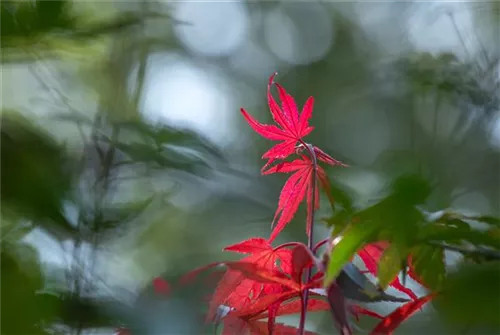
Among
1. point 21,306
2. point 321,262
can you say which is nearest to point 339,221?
point 321,262

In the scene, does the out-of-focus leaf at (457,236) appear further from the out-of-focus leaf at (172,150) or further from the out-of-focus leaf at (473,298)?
the out-of-focus leaf at (172,150)

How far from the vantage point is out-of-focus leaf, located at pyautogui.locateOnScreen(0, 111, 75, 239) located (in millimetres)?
330

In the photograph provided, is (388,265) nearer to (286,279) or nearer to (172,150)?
(286,279)

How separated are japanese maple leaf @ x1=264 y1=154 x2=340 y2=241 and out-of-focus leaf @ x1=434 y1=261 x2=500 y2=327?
13 cm

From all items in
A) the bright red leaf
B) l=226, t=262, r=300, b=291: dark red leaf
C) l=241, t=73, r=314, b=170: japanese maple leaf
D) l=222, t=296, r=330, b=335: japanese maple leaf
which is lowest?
l=222, t=296, r=330, b=335: japanese maple leaf

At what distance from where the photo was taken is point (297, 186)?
1.19 ft

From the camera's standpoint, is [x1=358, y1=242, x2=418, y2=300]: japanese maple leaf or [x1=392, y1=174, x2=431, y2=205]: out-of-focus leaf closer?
[x1=392, y1=174, x2=431, y2=205]: out-of-focus leaf

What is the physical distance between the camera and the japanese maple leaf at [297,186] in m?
0.35

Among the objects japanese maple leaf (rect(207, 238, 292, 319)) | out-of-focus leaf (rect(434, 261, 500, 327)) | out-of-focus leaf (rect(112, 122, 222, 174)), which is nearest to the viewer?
out-of-focus leaf (rect(434, 261, 500, 327))

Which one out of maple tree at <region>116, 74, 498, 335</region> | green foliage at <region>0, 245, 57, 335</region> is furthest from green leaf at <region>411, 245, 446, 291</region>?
green foliage at <region>0, 245, 57, 335</region>

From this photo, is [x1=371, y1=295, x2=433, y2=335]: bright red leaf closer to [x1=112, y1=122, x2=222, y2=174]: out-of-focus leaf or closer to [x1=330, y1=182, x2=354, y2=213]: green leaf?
[x1=330, y1=182, x2=354, y2=213]: green leaf

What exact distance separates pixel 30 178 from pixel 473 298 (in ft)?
0.76

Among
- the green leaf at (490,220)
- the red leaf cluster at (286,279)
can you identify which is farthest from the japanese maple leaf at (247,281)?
the green leaf at (490,220)

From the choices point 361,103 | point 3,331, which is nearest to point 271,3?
point 361,103
